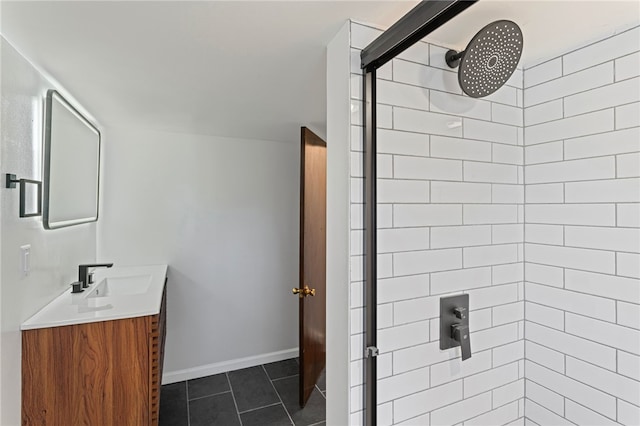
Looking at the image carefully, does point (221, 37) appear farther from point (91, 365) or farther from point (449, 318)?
point (91, 365)

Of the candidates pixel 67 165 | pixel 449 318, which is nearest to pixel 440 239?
pixel 449 318

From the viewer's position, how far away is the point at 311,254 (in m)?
2.20

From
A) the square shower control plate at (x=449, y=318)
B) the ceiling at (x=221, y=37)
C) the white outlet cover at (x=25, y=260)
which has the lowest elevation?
the square shower control plate at (x=449, y=318)

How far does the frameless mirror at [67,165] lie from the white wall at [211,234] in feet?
1.07

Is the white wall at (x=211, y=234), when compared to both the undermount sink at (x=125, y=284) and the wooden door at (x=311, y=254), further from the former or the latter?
the wooden door at (x=311, y=254)

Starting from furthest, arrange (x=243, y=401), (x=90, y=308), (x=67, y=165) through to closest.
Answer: (x=243, y=401) → (x=67, y=165) → (x=90, y=308)

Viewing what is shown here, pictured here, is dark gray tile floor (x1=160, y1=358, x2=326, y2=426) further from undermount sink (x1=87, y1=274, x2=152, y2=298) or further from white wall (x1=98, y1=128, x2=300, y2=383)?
undermount sink (x1=87, y1=274, x2=152, y2=298)

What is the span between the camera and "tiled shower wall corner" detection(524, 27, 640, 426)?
3.46 ft

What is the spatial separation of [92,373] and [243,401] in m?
1.28

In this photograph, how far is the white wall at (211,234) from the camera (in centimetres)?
253

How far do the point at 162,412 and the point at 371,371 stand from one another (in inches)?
78.9

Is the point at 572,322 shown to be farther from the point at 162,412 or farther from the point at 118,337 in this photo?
the point at 162,412

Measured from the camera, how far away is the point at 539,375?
1.32 m

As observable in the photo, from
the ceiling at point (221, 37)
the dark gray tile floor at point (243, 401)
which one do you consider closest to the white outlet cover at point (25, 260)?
the ceiling at point (221, 37)
